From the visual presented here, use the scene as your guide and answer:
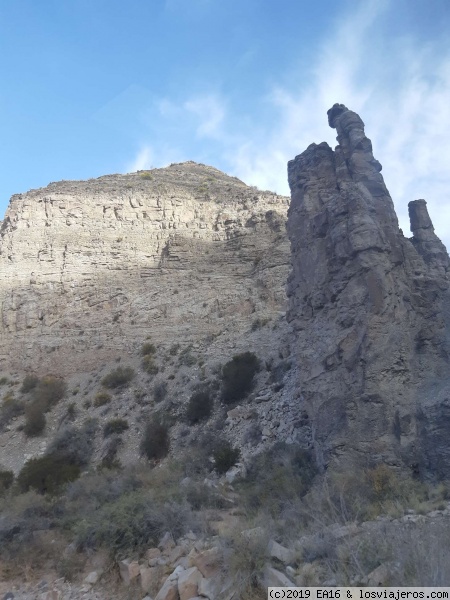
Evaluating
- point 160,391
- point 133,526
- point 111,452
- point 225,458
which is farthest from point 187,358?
point 133,526

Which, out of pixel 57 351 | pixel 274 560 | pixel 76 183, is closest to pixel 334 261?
pixel 274 560

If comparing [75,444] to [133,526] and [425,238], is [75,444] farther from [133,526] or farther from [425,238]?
[425,238]

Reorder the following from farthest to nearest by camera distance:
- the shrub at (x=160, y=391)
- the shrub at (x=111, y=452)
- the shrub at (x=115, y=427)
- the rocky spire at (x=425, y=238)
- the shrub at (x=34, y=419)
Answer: the shrub at (x=160, y=391) → the shrub at (x=34, y=419) → the shrub at (x=115, y=427) → the shrub at (x=111, y=452) → the rocky spire at (x=425, y=238)

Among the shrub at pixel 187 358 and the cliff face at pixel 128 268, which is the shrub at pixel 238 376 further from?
the cliff face at pixel 128 268

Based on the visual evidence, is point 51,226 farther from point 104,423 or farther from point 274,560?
point 274,560

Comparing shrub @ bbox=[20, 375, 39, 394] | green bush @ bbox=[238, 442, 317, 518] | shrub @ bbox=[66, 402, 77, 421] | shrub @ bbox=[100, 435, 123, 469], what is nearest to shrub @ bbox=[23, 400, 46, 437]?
shrub @ bbox=[66, 402, 77, 421]

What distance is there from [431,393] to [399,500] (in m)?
2.79

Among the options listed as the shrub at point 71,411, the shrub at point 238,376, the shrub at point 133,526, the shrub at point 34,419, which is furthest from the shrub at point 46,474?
the shrub at point 133,526

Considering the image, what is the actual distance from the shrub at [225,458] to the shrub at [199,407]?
2.89m

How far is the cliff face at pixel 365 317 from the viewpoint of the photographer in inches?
365

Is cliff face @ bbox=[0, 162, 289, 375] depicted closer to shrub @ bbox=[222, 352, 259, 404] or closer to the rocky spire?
shrub @ bbox=[222, 352, 259, 404]

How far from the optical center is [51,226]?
29.5 metres

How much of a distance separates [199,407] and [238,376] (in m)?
1.98

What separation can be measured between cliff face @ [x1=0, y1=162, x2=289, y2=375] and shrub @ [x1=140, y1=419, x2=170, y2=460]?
6.72 m
